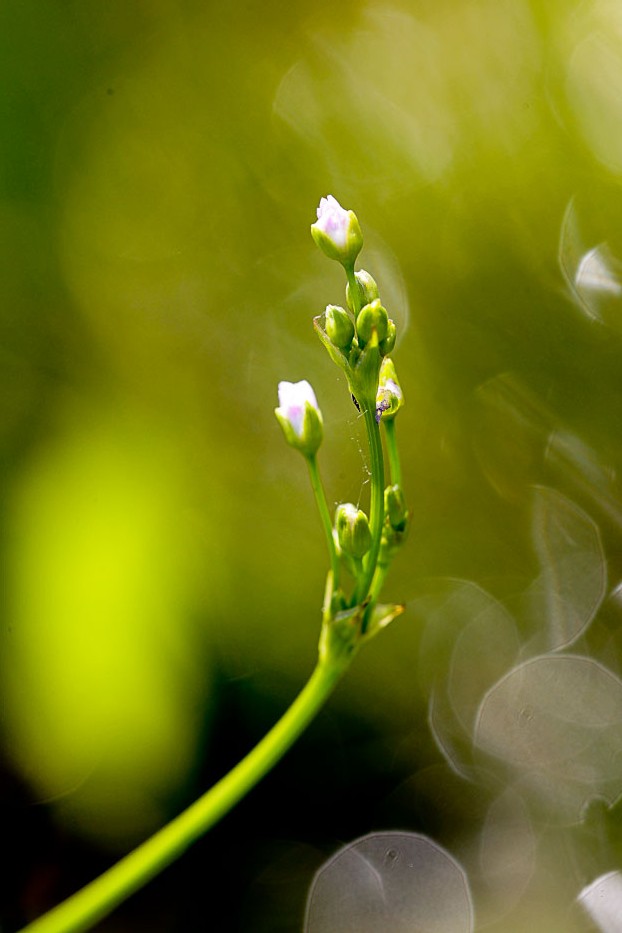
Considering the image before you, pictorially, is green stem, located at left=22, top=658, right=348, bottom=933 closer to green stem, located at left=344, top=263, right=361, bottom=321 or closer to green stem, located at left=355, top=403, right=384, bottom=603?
green stem, located at left=355, top=403, right=384, bottom=603

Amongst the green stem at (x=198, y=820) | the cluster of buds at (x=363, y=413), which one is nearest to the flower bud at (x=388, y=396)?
the cluster of buds at (x=363, y=413)

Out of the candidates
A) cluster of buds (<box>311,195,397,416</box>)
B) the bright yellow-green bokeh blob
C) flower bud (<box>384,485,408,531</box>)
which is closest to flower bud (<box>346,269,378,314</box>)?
cluster of buds (<box>311,195,397,416</box>)

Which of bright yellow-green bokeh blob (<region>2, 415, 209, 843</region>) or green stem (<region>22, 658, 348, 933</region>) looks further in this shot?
bright yellow-green bokeh blob (<region>2, 415, 209, 843</region>)

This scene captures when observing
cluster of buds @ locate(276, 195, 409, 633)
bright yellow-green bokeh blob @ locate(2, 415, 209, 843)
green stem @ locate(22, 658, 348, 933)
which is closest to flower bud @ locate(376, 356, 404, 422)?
cluster of buds @ locate(276, 195, 409, 633)

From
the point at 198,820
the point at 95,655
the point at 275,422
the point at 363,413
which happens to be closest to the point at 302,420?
the point at 363,413

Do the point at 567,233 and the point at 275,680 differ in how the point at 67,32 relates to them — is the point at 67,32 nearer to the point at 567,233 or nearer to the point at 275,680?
the point at 567,233

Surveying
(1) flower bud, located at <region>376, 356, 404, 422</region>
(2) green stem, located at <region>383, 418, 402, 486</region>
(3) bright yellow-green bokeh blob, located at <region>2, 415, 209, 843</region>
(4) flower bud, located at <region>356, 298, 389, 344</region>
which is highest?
(4) flower bud, located at <region>356, 298, 389, 344</region>

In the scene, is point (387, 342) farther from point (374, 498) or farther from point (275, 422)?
point (275, 422)

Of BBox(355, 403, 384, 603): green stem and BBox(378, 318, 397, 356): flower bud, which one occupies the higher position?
BBox(378, 318, 397, 356): flower bud
